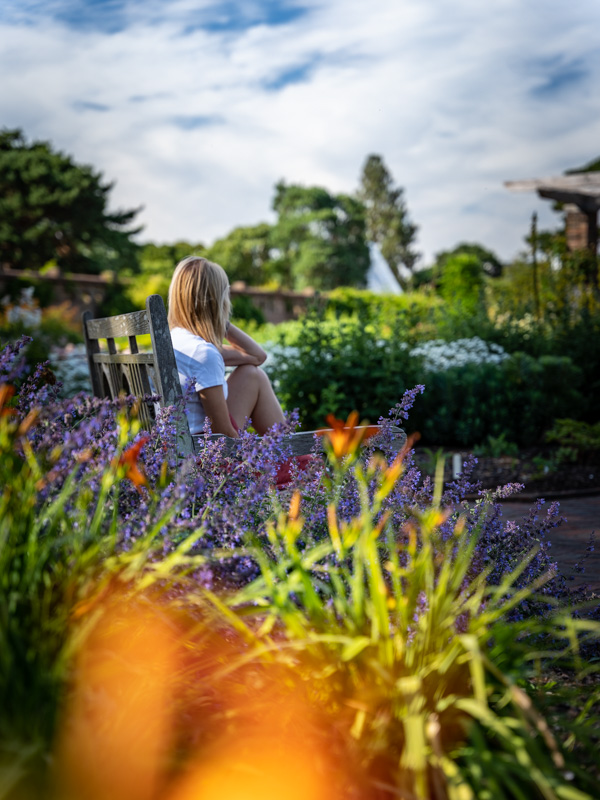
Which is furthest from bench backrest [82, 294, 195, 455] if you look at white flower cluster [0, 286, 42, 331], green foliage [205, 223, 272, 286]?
green foliage [205, 223, 272, 286]

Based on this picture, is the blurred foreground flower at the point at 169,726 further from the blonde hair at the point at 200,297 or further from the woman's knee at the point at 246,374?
the woman's knee at the point at 246,374

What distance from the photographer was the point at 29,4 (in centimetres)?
472

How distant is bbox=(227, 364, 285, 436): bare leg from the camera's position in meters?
3.47

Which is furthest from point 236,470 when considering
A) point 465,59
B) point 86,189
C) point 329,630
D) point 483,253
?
point 483,253

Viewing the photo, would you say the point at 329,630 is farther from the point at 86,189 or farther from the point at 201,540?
the point at 86,189

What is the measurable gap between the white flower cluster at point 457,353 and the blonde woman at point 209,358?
3598 millimetres

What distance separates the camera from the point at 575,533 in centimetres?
387

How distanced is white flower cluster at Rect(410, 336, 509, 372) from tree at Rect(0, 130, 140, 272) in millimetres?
26594

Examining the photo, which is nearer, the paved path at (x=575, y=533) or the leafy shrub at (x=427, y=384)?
the paved path at (x=575, y=533)

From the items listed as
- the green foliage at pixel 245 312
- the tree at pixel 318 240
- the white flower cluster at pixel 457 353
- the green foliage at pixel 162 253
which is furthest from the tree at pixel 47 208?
the white flower cluster at pixel 457 353

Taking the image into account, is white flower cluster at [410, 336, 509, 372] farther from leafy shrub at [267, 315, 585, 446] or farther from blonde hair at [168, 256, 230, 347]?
blonde hair at [168, 256, 230, 347]

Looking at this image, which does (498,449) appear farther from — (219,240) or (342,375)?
(219,240)

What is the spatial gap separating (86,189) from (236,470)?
32.2 metres

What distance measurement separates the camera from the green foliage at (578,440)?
5.64 m
